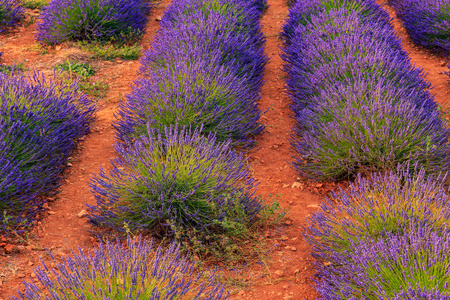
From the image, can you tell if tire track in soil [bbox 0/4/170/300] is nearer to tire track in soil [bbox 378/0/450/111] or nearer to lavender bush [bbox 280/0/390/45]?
lavender bush [bbox 280/0/390/45]

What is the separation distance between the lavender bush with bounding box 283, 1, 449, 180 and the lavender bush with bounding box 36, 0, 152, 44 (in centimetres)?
295

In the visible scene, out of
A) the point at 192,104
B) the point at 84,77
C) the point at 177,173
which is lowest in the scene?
the point at 84,77

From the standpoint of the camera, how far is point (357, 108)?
4734 mm

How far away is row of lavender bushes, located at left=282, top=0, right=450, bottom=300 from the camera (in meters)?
2.90

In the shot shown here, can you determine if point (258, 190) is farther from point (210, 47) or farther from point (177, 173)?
point (210, 47)

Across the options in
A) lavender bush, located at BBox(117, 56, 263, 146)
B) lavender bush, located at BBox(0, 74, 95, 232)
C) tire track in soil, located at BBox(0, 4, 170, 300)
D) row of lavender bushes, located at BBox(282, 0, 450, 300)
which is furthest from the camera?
lavender bush, located at BBox(117, 56, 263, 146)

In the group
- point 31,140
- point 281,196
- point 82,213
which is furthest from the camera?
point 281,196

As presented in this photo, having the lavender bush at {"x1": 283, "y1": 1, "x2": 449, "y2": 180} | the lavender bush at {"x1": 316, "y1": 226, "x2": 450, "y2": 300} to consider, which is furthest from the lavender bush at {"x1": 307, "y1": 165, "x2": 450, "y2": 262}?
the lavender bush at {"x1": 283, "y1": 1, "x2": 449, "y2": 180}

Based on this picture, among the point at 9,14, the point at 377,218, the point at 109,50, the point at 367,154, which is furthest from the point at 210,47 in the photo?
the point at 9,14

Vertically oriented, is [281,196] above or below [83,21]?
below

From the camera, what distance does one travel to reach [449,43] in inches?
277

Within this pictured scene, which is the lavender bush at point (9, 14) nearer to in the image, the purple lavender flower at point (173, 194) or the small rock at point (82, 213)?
the small rock at point (82, 213)

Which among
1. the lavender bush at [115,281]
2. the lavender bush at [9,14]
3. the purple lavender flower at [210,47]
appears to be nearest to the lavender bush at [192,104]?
the purple lavender flower at [210,47]

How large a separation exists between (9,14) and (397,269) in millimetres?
7300
